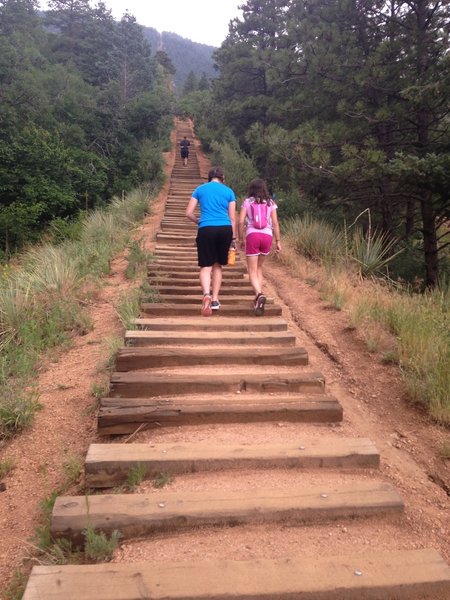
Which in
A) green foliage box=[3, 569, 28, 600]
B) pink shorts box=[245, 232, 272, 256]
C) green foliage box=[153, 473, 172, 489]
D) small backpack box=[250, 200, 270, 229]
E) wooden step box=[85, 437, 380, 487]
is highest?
small backpack box=[250, 200, 270, 229]

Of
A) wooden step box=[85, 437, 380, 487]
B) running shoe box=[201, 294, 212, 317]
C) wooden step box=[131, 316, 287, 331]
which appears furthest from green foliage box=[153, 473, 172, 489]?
running shoe box=[201, 294, 212, 317]

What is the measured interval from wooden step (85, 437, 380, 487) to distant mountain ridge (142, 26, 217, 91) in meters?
120

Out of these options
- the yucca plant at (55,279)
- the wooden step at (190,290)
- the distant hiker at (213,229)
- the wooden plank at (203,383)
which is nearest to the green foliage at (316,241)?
the wooden step at (190,290)

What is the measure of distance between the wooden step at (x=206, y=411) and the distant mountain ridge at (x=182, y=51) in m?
119

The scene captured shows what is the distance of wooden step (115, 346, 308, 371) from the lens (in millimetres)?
3949

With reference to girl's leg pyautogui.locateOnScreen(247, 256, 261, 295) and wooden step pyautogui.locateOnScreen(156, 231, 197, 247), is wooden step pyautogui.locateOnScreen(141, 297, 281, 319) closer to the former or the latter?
girl's leg pyautogui.locateOnScreen(247, 256, 261, 295)

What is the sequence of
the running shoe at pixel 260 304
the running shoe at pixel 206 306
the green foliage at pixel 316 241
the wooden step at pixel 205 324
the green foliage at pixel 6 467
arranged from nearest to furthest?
the green foliage at pixel 6 467, the wooden step at pixel 205 324, the running shoe at pixel 206 306, the running shoe at pixel 260 304, the green foliage at pixel 316 241

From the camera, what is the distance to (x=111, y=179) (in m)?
22.6

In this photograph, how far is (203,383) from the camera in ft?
11.9

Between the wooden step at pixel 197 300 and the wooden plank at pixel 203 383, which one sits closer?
the wooden plank at pixel 203 383

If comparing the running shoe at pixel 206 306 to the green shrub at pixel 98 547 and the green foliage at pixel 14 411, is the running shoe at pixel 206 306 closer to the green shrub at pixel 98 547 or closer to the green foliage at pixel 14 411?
the green foliage at pixel 14 411

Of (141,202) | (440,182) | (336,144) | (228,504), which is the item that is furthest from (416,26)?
(228,504)

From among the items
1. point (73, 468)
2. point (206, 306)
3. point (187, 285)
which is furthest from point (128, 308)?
point (73, 468)

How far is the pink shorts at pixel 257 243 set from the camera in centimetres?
534
